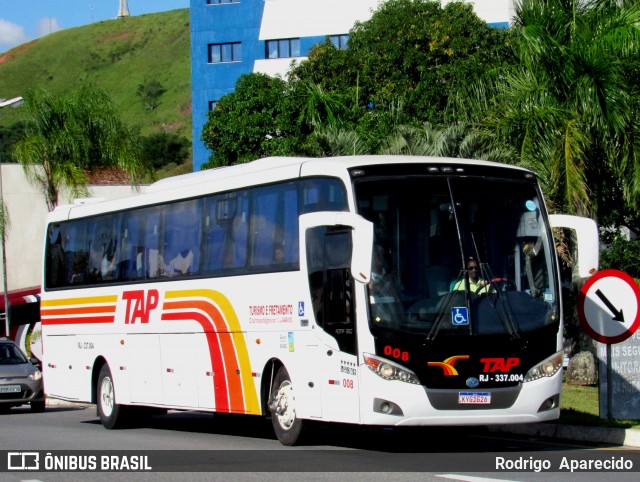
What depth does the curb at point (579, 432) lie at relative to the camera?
13.8 m

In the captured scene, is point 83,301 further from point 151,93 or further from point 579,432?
point 151,93

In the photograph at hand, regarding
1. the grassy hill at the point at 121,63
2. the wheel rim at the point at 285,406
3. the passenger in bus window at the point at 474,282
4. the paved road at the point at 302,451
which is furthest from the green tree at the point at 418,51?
the grassy hill at the point at 121,63

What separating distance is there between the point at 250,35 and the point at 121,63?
115 metres

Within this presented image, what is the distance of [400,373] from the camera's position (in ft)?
41.7

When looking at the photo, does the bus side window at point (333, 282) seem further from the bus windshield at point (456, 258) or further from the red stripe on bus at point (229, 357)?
the red stripe on bus at point (229, 357)

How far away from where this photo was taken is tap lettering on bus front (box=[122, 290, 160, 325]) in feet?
59.8

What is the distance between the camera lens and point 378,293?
12875mm

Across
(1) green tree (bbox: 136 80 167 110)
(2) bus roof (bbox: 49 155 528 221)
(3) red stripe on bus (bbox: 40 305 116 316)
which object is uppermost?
(1) green tree (bbox: 136 80 167 110)

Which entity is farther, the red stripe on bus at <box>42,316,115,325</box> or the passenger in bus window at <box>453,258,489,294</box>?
the red stripe on bus at <box>42,316,115,325</box>

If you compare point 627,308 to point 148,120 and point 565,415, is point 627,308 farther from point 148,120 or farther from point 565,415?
point 148,120

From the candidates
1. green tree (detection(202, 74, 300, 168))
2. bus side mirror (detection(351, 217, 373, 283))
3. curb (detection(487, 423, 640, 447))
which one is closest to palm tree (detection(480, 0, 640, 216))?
curb (detection(487, 423, 640, 447))

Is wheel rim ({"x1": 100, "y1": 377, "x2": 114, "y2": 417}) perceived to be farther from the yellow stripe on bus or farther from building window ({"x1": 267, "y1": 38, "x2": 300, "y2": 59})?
building window ({"x1": 267, "y1": 38, "x2": 300, "y2": 59})

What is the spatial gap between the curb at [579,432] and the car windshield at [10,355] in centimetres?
1479

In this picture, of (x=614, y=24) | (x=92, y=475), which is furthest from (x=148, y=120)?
(x=92, y=475)
